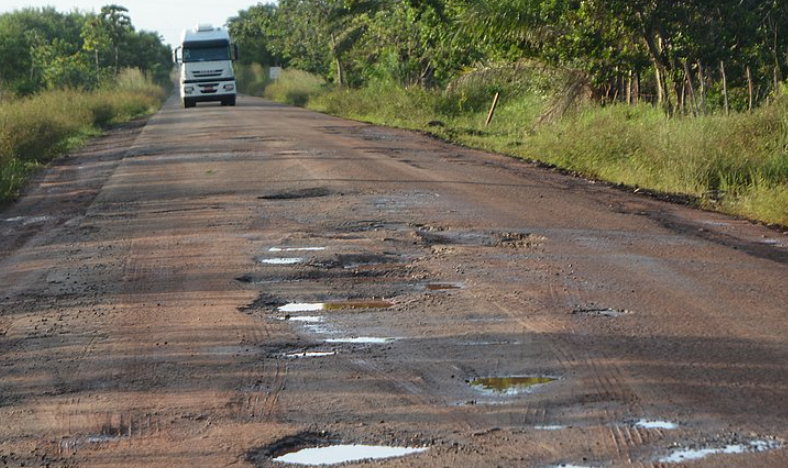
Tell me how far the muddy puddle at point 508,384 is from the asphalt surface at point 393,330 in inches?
1.6

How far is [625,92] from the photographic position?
2252cm

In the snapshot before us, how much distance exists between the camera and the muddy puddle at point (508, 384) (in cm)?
493

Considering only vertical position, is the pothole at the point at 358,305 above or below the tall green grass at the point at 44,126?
above

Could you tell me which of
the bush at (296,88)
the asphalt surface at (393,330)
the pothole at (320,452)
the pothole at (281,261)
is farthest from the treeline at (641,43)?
the bush at (296,88)

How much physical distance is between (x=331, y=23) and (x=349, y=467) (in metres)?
43.0

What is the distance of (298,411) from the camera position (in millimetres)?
4691

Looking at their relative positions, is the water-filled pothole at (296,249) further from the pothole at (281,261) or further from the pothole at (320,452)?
the pothole at (320,452)

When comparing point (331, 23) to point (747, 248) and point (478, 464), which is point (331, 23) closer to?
point (747, 248)

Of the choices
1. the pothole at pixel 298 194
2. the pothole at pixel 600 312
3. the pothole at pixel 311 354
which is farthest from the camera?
the pothole at pixel 298 194

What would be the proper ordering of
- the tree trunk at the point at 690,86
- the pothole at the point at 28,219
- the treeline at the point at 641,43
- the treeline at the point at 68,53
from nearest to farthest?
the pothole at the point at 28,219, the tree trunk at the point at 690,86, the treeline at the point at 641,43, the treeline at the point at 68,53

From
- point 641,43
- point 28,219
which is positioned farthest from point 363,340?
point 641,43

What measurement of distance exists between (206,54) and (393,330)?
115 feet

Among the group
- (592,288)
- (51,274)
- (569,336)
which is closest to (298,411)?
(569,336)

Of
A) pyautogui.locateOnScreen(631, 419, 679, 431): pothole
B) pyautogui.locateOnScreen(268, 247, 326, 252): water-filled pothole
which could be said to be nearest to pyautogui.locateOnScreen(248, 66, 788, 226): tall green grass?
pyautogui.locateOnScreen(268, 247, 326, 252): water-filled pothole
